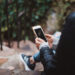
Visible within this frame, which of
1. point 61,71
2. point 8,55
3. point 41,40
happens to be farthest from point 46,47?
point 8,55

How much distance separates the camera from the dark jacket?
5.46 feet

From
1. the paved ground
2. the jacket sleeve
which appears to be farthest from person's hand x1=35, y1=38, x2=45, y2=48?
the paved ground

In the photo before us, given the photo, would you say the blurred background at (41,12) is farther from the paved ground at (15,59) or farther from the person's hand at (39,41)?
the person's hand at (39,41)

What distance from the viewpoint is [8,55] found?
369 cm

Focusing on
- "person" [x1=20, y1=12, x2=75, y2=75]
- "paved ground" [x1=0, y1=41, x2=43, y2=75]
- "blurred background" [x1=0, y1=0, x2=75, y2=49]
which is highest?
"blurred background" [x1=0, y1=0, x2=75, y2=49]

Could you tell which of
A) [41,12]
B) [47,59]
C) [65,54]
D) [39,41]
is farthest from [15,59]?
[41,12]

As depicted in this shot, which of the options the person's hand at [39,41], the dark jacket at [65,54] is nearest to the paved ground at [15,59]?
the person's hand at [39,41]

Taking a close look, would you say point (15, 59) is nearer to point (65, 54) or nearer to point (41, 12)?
point (65, 54)

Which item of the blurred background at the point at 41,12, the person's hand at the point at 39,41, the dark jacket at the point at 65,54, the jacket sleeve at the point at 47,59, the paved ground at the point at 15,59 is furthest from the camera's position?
the blurred background at the point at 41,12

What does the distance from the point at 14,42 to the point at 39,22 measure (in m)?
0.82

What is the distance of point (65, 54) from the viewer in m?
1.73

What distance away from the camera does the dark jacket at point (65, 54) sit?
5.46ft

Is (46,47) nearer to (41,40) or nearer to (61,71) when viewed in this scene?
(41,40)

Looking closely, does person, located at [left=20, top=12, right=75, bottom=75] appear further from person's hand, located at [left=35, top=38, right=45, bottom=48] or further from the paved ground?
the paved ground
